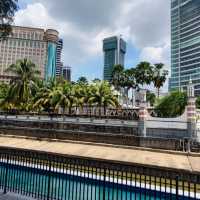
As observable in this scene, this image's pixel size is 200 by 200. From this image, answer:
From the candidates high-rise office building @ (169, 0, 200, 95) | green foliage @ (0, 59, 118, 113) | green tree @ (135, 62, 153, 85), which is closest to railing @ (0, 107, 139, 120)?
green foliage @ (0, 59, 118, 113)

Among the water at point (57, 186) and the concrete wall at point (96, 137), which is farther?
the concrete wall at point (96, 137)

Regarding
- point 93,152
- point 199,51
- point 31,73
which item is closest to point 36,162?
point 93,152

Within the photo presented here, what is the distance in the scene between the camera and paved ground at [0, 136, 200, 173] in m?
16.7

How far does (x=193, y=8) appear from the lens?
405 feet

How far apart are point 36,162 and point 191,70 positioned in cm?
12235

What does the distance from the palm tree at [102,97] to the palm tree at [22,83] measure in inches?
430

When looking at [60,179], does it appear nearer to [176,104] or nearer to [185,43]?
[176,104]

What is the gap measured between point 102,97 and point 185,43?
350 ft

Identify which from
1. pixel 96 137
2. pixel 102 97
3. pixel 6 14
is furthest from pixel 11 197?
pixel 102 97

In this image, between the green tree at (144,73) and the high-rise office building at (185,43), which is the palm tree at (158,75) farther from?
the high-rise office building at (185,43)

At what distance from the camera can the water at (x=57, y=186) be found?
849 centimetres

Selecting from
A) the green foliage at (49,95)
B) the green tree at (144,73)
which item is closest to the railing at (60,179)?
the green foliage at (49,95)

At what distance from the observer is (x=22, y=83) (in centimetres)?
3953

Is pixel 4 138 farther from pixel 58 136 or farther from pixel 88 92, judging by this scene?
pixel 88 92
